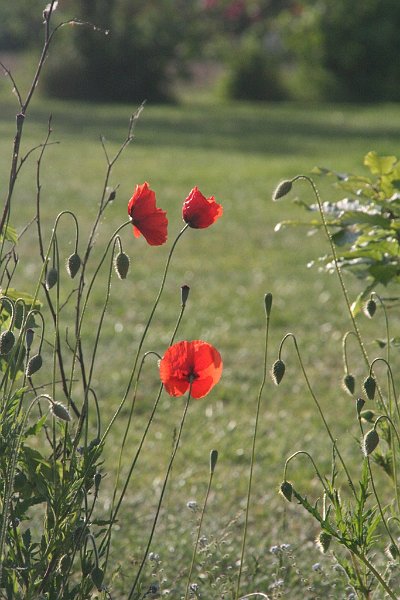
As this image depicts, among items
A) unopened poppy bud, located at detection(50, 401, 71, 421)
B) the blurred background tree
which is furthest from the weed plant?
the blurred background tree

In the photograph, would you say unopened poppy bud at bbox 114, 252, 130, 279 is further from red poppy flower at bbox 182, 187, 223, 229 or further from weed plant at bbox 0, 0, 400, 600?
red poppy flower at bbox 182, 187, 223, 229

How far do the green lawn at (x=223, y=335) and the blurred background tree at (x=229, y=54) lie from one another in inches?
301

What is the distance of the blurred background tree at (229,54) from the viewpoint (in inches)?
862

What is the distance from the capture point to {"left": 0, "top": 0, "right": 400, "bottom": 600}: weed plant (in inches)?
75.8

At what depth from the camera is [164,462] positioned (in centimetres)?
400

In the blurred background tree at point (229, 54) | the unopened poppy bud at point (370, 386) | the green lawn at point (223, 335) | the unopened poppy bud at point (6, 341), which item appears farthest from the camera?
the blurred background tree at point (229, 54)

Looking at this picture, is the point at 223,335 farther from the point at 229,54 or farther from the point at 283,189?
the point at 229,54

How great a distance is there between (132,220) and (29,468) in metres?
0.44

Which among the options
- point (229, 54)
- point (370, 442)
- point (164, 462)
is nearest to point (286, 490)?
point (370, 442)

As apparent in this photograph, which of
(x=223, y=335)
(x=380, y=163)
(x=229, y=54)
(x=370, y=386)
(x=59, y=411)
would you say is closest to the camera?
(x=59, y=411)

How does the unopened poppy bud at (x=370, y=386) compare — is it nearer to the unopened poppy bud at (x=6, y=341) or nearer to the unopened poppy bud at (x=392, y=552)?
the unopened poppy bud at (x=392, y=552)

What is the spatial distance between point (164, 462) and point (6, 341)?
222 centimetres

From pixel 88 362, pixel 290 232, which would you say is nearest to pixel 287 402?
pixel 88 362

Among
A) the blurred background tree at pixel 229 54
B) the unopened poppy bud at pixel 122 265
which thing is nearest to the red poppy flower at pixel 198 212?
the unopened poppy bud at pixel 122 265
